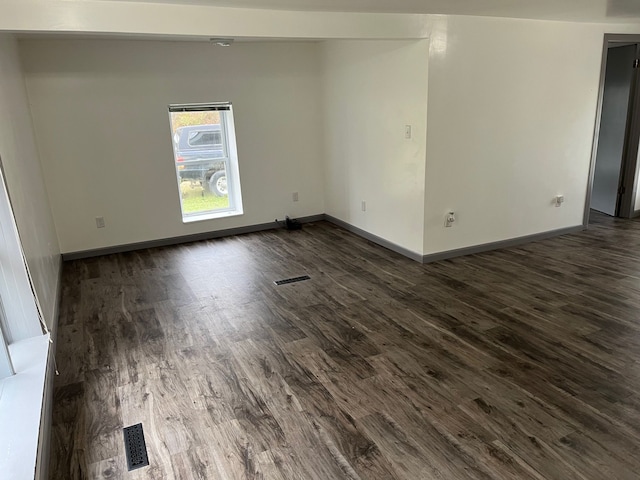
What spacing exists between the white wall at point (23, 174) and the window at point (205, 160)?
5.13ft

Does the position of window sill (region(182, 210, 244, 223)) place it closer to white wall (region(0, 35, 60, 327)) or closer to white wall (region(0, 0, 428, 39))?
white wall (region(0, 35, 60, 327))

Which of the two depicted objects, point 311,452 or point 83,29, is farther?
point 83,29

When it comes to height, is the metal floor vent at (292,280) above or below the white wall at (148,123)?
below

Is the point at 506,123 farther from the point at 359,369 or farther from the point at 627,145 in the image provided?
the point at 359,369

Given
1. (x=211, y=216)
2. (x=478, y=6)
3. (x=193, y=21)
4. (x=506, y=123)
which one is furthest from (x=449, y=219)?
(x=211, y=216)

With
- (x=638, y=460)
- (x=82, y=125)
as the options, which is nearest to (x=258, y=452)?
(x=638, y=460)

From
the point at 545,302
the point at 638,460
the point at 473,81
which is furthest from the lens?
the point at 473,81

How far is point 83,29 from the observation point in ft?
9.10

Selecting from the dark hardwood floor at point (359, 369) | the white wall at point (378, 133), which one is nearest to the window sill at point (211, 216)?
the dark hardwood floor at point (359, 369)

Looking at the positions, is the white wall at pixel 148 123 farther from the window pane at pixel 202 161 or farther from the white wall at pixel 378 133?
the white wall at pixel 378 133

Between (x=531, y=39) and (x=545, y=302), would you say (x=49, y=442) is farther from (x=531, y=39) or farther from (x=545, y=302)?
(x=531, y=39)

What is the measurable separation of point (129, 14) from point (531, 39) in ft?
11.8

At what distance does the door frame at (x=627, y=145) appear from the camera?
4.88 m

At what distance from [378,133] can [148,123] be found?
2.58 meters
